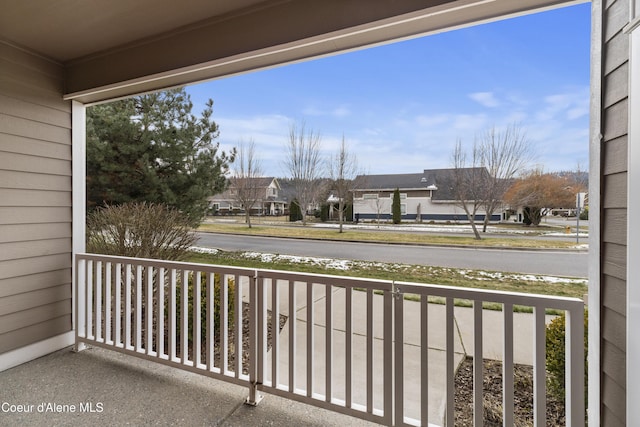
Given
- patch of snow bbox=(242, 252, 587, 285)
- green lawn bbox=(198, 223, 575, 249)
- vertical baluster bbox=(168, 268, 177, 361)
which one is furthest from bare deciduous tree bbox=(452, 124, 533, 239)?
vertical baluster bbox=(168, 268, 177, 361)

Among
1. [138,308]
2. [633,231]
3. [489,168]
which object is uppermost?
[489,168]

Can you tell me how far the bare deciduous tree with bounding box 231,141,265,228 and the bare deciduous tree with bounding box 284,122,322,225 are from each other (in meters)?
0.41

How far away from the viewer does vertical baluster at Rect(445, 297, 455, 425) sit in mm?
1527

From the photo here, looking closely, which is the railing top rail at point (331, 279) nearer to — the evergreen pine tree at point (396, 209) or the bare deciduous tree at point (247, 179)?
the evergreen pine tree at point (396, 209)

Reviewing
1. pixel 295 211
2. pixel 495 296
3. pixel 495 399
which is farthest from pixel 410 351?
pixel 295 211

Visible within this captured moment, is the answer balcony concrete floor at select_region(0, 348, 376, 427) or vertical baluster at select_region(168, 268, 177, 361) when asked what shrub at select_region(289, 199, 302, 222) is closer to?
vertical baluster at select_region(168, 268, 177, 361)

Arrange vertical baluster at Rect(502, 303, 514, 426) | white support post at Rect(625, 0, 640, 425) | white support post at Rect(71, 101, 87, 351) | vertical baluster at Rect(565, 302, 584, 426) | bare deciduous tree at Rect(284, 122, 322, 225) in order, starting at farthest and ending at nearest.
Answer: bare deciduous tree at Rect(284, 122, 322, 225)
white support post at Rect(71, 101, 87, 351)
vertical baluster at Rect(502, 303, 514, 426)
vertical baluster at Rect(565, 302, 584, 426)
white support post at Rect(625, 0, 640, 425)

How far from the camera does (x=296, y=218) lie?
3.38m

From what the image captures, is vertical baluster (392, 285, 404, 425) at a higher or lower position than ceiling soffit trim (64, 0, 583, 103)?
lower

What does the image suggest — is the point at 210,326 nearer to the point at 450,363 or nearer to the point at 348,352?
the point at 348,352

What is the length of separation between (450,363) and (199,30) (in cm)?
246

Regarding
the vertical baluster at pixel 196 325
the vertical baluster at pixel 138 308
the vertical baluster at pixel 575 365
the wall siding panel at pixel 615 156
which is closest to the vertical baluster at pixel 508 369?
the vertical baluster at pixel 575 365

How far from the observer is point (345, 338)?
1.78 m

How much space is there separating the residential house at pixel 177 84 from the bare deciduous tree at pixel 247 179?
1.37m
